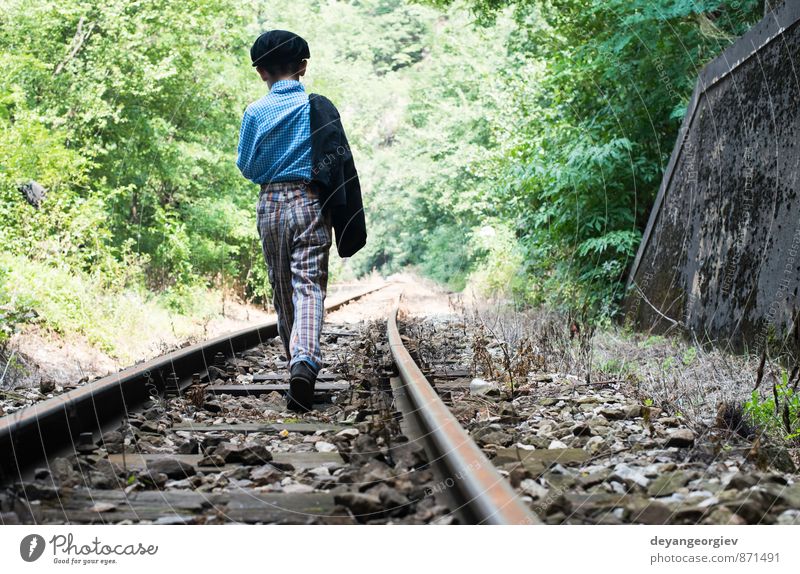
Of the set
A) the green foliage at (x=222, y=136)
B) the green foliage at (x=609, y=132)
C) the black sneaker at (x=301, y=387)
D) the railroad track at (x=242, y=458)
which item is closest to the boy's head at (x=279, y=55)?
the black sneaker at (x=301, y=387)

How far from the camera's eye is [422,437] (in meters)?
2.98

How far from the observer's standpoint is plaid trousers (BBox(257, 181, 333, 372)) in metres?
4.08

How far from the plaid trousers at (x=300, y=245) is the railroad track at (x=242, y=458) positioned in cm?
43

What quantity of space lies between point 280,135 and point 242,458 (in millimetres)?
1931

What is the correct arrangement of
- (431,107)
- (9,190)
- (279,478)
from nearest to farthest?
(279,478) → (9,190) → (431,107)

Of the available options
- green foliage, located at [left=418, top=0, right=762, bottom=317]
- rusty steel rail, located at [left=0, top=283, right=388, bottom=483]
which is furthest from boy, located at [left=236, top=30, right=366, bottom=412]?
green foliage, located at [left=418, top=0, right=762, bottom=317]

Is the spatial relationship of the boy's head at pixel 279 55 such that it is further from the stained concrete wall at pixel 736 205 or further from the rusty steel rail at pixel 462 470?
the stained concrete wall at pixel 736 205

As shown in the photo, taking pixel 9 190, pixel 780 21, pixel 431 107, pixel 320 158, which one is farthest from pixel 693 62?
pixel 431 107

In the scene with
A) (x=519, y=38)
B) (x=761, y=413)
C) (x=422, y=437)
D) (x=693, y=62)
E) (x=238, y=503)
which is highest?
(x=519, y=38)

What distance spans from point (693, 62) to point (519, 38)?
796 centimetres

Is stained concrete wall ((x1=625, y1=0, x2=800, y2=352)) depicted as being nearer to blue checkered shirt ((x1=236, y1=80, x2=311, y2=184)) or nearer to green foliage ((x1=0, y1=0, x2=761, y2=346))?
green foliage ((x1=0, y1=0, x2=761, y2=346))

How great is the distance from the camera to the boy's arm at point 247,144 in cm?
415

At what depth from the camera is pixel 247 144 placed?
4.19 meters
